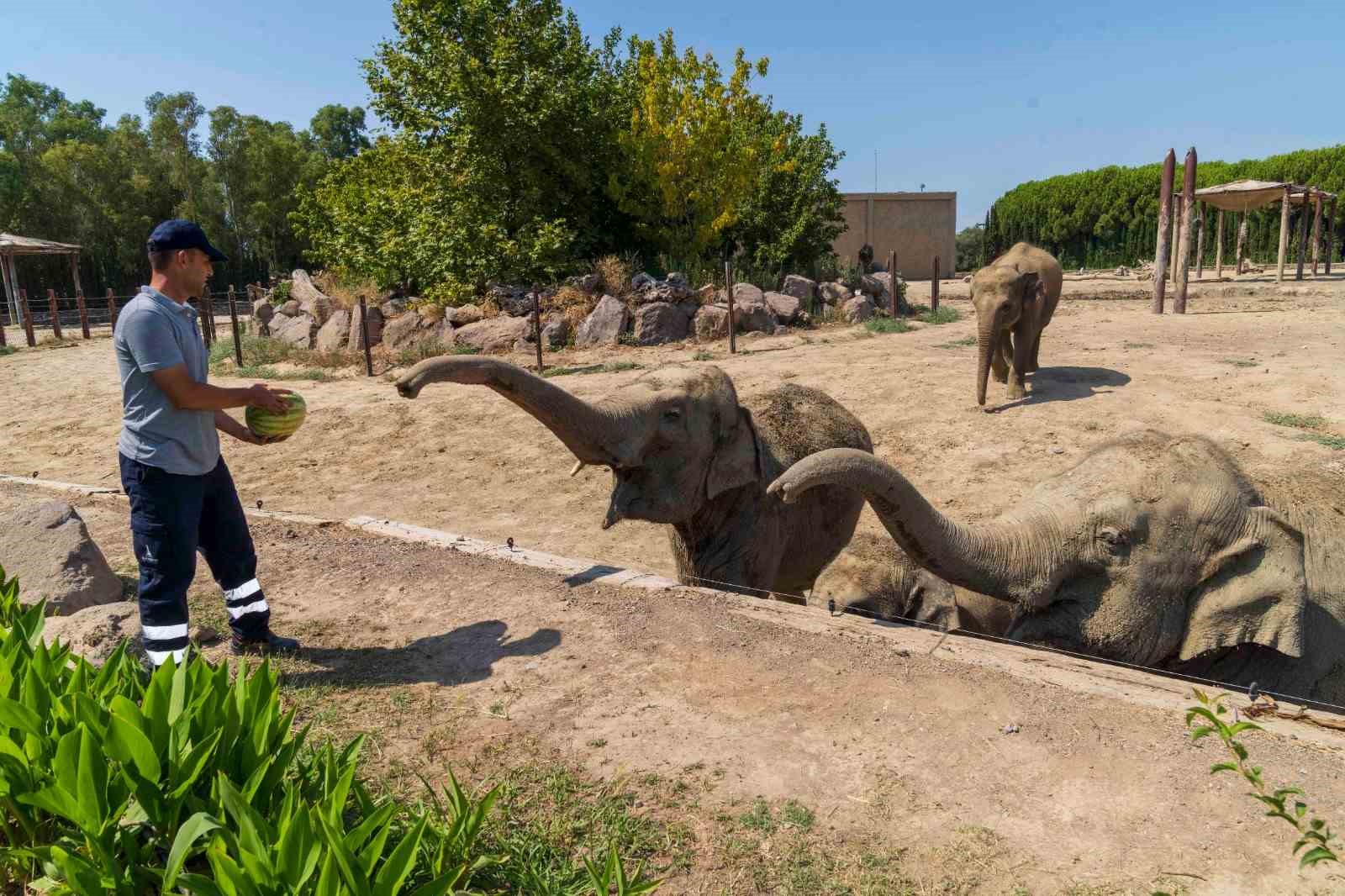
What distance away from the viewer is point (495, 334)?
1811cm

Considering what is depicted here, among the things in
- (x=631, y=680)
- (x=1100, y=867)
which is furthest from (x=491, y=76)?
(x=1100, y=867)

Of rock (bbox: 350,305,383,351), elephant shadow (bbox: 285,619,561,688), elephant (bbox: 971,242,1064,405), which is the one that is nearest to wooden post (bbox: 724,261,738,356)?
elephant (bbox: 971,242,1064,405)

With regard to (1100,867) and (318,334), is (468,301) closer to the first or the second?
(318,334)

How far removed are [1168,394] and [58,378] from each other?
63.9 feet

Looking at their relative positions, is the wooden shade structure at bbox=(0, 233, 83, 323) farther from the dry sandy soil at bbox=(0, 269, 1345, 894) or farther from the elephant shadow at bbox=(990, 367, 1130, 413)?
the elephant shadow at bbox=(990, 367, 1130, 413)

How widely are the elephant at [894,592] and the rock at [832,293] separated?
52.0ft

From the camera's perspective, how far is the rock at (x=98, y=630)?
13.2 ft

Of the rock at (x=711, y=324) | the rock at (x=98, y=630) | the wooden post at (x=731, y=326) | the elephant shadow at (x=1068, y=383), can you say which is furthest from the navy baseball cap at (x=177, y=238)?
the rock at (x=711, y=324)

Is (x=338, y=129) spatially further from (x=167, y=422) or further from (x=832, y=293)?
(x=167, y=422)

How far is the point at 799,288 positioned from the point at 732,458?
16.1m

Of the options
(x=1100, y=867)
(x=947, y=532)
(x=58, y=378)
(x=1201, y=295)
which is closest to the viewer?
(x=1100, y=867)

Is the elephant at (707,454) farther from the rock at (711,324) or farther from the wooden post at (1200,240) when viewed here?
the wooden post at (1200,240)

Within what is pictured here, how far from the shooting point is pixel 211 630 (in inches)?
186

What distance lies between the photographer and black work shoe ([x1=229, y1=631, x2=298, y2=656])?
4457 millimetres
